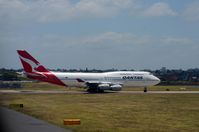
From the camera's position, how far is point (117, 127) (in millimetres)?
22375

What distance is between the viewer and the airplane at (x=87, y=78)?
69500mm

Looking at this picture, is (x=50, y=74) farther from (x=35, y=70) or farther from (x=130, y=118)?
(x=130, y=118)

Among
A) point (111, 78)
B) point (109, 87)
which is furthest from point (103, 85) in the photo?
point (111, 78)

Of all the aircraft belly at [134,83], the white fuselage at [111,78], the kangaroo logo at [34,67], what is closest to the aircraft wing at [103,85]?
the white fuselage at [111,78]

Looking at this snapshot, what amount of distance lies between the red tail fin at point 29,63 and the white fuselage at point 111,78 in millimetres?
2730

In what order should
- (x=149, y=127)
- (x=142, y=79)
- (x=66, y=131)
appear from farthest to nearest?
(x=142, y=79), (x=149, y=127), (x=66, y=131)

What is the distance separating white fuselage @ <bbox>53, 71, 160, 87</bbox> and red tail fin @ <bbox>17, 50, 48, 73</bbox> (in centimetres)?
273

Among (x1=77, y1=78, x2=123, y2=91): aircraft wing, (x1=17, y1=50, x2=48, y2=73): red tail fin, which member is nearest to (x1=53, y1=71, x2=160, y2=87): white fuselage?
(x1=77, y1=78, x2=123, y2=91): aircraft wing

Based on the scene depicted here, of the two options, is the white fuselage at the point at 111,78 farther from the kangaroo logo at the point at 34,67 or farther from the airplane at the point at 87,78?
the kangaroo logo at the point at 34,67

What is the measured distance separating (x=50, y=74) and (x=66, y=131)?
5069 centimetres

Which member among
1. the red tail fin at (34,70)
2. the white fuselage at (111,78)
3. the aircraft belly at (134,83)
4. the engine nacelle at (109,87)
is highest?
the red tail fin at (34,70)

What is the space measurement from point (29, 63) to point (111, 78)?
13133mm

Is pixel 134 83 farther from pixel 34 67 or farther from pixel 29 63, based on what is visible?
pixel 29 63

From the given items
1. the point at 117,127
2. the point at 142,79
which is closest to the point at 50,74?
the point at 142,79
